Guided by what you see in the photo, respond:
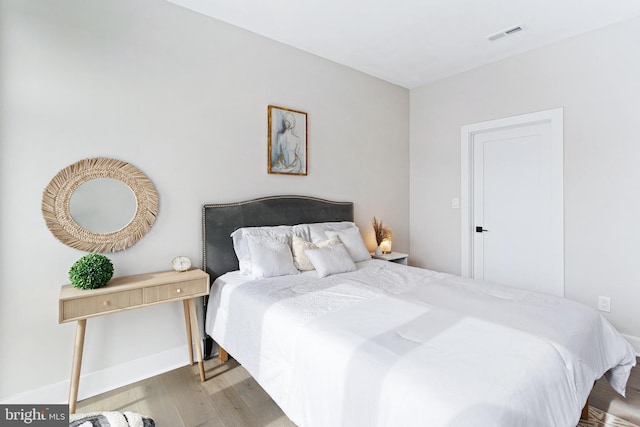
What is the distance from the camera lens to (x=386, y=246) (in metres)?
3.70

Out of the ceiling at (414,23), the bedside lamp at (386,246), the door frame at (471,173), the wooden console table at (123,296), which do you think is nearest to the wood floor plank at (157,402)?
the wooden console table at (123,296)

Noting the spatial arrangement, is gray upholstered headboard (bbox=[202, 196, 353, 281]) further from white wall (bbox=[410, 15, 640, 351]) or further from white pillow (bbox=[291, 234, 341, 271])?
white wall (bbox=[410, 15, 640, 351])

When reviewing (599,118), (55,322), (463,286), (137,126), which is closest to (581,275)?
(599,118)

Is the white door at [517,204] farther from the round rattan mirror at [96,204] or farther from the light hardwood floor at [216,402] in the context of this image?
the round rattan mirror at [96,204]

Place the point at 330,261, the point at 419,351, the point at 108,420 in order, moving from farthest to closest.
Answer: the point at 330,261, the point at 419,351, the point at 108,420

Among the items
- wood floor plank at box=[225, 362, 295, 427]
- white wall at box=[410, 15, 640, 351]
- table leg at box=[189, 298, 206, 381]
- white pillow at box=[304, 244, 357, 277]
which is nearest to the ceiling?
white wall at box=[410, 15, 640, 351]

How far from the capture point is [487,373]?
1.13 metres

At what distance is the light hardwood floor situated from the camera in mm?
1870

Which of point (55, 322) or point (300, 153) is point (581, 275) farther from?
point (55, 322)

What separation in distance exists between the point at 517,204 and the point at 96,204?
375 cm

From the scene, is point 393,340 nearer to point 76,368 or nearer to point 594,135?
point 76,368

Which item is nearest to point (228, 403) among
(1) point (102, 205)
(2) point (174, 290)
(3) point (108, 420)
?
(2) point (174, 290)

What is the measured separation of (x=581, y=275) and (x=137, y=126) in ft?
12.8

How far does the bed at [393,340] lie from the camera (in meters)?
1.09
